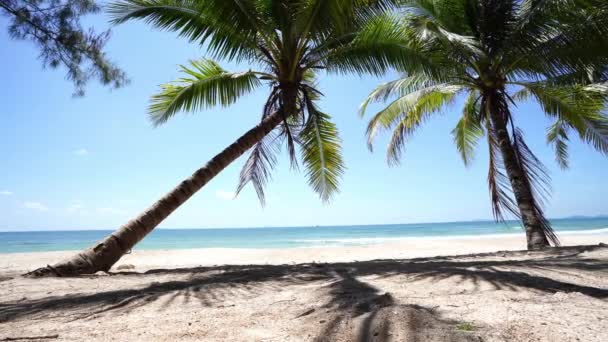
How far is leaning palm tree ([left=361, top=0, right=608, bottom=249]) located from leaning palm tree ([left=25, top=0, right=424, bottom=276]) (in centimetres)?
84

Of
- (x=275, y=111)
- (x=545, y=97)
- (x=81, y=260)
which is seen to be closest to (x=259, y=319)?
(x=81, y=260)

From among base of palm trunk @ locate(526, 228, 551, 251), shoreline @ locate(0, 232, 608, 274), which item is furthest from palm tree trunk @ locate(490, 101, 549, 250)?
shoreline @ locate(0, 232, 608, 274)

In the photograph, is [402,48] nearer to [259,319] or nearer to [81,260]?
[259,319]

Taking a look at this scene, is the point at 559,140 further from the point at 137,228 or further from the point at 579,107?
the point at 137,228

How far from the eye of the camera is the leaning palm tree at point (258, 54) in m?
5.27

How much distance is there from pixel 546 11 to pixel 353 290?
6.63m

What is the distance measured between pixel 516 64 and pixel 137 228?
794 cm

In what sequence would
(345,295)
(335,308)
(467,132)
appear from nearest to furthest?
(335,308) → (345,295) → (467,132)

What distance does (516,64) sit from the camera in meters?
7.39

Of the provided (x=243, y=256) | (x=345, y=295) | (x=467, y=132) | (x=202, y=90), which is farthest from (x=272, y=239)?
(x=345, y=295)

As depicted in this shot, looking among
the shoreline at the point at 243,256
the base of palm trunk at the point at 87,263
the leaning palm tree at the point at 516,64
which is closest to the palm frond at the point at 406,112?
the leaning palm tree at the point at 516,64

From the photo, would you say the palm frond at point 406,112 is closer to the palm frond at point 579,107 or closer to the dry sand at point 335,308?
the palm frond at point 579,107

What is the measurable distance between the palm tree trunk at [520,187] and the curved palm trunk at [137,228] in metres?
5.54

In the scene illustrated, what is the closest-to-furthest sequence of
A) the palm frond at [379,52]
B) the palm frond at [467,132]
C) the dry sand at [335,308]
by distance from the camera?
the dry sand at [335,308]
the palm frond at [379,52]
the palm frond at [467,132]
